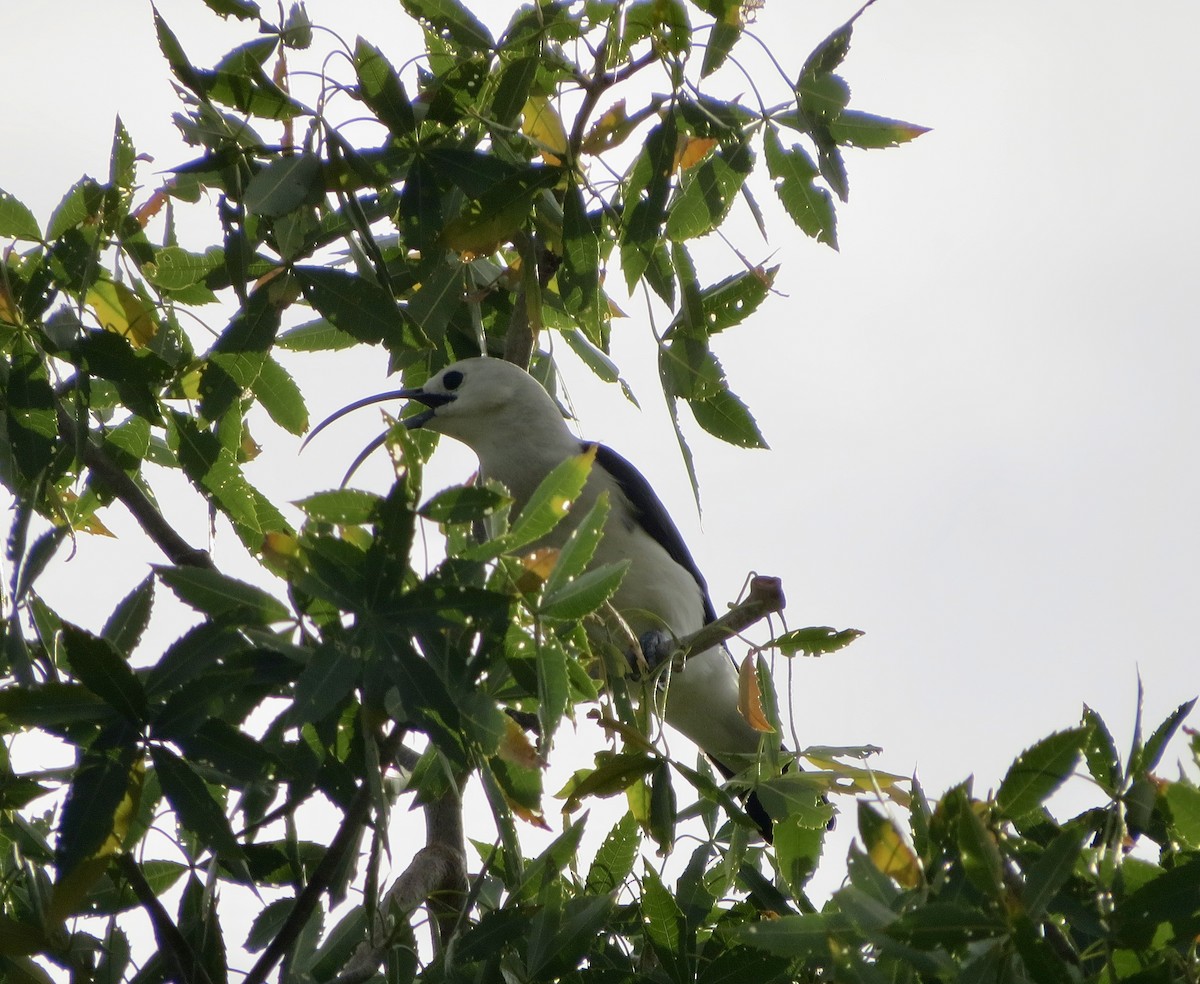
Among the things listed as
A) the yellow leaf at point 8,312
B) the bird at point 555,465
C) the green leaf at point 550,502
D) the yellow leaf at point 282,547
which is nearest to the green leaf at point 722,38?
Answer: the green leaf at point 550,502

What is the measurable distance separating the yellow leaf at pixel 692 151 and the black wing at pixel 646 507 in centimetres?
271

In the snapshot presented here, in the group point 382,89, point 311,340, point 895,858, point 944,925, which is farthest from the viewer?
point 311,340

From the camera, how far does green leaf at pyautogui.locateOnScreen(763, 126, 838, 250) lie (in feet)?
12.5

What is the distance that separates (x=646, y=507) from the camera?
6.61 m

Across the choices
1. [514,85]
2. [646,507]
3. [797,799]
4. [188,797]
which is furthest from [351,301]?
[646,507]

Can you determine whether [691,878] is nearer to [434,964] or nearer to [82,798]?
[434,964]

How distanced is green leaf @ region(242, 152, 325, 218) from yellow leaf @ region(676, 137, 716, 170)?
1.02 m

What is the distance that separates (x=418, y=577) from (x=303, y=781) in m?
0.56

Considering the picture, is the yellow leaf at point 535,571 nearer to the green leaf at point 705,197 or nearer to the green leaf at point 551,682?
the green leaf at point 551,682

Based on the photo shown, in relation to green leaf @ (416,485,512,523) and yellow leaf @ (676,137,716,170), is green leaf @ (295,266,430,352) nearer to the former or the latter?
yellow leaf @ (676,137,716,170)

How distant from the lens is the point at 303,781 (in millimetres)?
2984

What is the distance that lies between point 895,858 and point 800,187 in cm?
191

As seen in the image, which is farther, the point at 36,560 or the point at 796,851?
the point at 796,851

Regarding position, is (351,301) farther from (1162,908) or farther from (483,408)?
(483,408)
